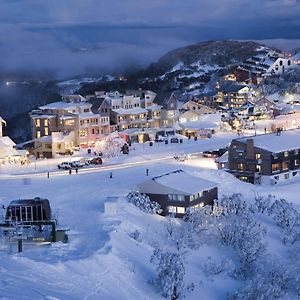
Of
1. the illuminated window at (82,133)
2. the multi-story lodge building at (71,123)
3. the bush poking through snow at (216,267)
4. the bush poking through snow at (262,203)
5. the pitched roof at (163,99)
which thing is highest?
the pitched roof at (163,99)

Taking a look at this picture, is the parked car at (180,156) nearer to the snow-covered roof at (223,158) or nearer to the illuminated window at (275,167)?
the snow-covered roof at (223,158)

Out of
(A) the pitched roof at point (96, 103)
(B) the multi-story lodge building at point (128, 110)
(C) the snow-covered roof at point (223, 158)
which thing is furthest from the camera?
(B) the multi-story lodge building at point (128, 110)

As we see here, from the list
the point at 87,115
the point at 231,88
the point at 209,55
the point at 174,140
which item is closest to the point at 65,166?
the point at 87,115

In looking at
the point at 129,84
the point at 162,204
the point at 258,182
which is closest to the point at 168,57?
the point at 129,84

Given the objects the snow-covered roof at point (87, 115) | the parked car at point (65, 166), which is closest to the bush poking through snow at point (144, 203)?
the parked car at point (65, 166)

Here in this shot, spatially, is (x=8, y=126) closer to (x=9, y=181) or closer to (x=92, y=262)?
(x=9, y=181)

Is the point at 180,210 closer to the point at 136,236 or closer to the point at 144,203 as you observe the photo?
the point at 144,203

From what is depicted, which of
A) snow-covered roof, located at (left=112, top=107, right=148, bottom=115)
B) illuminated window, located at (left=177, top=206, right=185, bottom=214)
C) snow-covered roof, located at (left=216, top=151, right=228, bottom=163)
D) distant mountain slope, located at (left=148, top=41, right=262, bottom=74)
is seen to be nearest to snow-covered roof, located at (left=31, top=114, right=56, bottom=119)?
snow-covered roof, located at (left=112, top=107, right=148, bottom=115)
